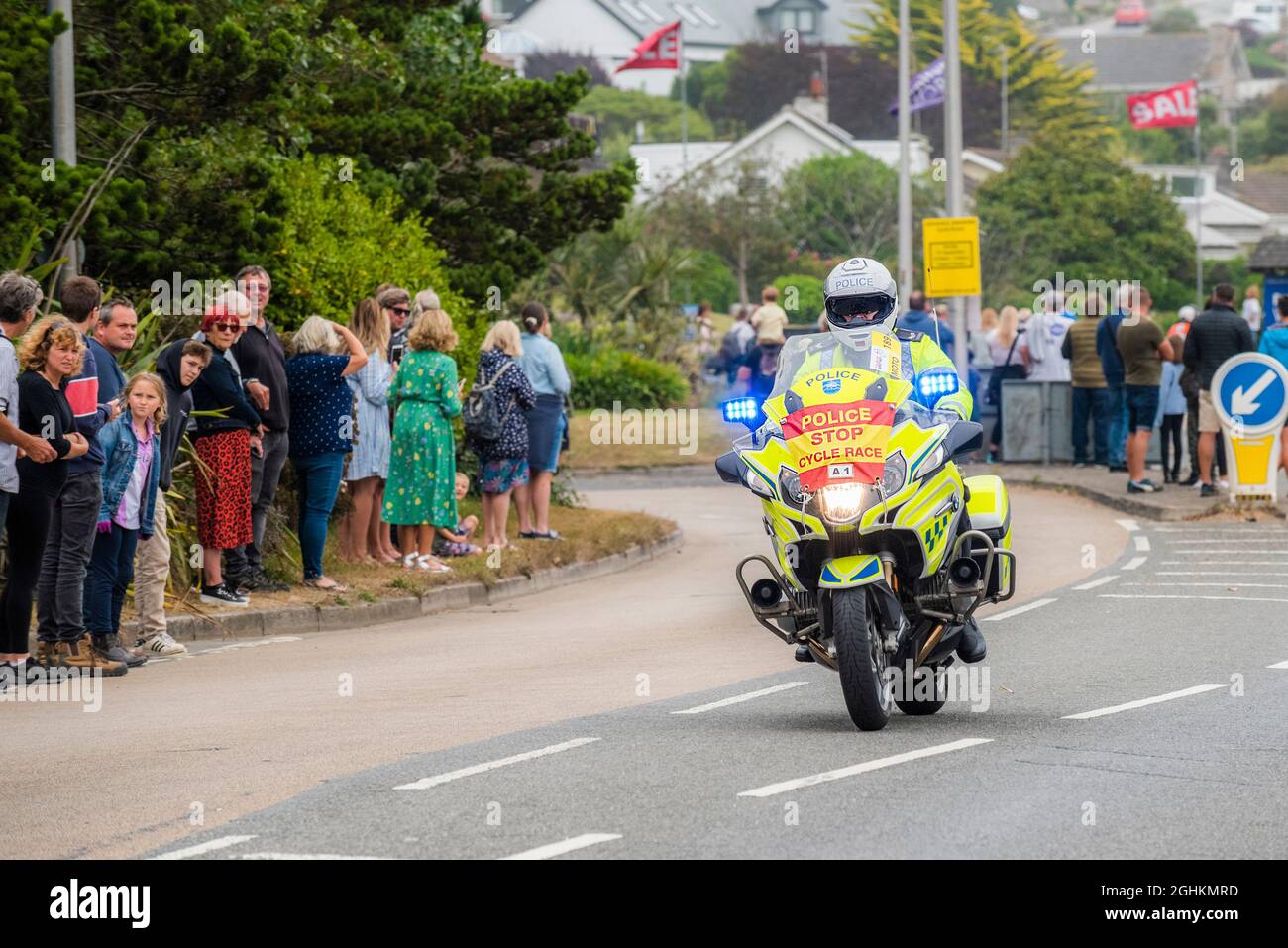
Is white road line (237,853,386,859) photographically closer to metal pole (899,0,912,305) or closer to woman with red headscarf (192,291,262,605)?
woman with red headscarf (192,291,262,605)

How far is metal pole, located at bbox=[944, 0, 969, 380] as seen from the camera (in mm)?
27047

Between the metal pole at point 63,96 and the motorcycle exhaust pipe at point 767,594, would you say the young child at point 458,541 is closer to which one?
the metal pole at point 63,96

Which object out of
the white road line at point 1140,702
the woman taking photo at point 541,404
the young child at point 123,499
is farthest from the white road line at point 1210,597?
the young child at point 123,499

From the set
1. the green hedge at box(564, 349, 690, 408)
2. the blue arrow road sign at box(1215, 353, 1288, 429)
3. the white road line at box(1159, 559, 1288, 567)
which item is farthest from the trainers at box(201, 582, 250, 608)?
the green hedge at box(564, 349, 690, 408)

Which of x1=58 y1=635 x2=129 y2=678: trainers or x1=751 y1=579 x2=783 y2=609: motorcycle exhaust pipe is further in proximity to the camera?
x1=58 y1=635 x2=129 y2=678: trainers

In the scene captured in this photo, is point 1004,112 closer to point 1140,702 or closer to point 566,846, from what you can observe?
point 1140,702

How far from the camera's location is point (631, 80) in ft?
547

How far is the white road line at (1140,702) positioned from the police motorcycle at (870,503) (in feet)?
1.77

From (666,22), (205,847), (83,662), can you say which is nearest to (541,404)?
(83,662)

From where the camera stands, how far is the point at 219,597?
1477cm

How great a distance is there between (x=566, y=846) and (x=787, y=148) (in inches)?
3871

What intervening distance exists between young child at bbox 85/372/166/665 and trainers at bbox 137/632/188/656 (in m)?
0.39

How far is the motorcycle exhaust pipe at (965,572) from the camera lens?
32.0 ft
